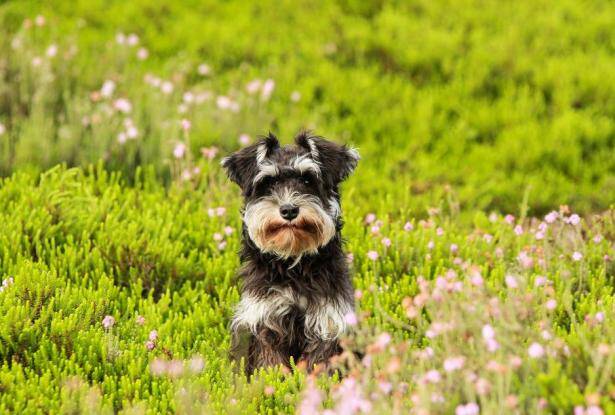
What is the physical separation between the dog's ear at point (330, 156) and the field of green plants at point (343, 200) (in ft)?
3.12

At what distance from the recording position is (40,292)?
5.54m

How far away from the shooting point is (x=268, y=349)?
5246mm

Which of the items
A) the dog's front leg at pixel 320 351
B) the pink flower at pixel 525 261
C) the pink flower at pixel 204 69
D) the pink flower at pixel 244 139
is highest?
the pink flower at pixel 204 69

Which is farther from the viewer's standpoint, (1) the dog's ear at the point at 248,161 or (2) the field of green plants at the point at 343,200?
(1) the dog's ear at the point at 248,161

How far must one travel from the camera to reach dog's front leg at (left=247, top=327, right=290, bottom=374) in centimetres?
523

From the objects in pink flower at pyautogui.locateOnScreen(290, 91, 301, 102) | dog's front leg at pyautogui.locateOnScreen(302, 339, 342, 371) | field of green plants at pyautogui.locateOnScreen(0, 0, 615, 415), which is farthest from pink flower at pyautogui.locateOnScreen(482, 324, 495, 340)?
pink flower at pyautogui.locateOnScreen(290, 91, 301, 102)

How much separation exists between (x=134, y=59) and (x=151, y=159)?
343cm

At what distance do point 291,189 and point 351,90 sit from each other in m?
5.76

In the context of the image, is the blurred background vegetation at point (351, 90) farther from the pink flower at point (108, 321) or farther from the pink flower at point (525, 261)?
the pink flower at point (108, 321)

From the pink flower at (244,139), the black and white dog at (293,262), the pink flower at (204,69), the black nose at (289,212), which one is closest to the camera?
the black nose at (289,212)

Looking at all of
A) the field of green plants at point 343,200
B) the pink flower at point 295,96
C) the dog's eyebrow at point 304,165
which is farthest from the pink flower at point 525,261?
the pink flower at point 295,96

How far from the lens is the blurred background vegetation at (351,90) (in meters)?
8.66

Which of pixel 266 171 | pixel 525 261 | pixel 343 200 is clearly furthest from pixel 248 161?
pixel 343 200

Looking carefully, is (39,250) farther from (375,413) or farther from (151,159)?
(375,413)
